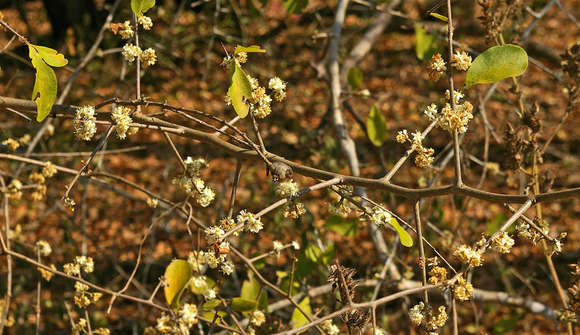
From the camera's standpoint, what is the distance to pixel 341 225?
79.4 inches

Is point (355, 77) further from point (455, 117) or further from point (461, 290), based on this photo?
point (461, 290)

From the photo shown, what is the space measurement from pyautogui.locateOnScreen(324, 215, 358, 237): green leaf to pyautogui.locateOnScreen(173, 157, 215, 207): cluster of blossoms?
72 cm

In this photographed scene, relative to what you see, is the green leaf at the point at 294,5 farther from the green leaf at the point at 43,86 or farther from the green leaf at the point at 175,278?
the green leaf at the point at 175,278

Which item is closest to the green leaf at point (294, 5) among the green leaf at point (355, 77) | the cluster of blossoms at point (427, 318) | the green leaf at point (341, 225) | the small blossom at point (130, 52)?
the green leaf at point (355, 77)

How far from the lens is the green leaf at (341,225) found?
2.01 meters

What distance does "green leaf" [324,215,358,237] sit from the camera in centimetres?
201

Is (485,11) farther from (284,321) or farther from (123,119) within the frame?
(284,321)

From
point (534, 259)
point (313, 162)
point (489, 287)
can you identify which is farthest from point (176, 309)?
point (534, 259)

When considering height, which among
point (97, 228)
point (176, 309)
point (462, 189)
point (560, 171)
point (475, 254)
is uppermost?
point (560, 171)

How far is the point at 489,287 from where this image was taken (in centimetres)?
345

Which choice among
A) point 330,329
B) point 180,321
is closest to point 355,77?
point 330,329

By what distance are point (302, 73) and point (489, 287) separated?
7.35ft

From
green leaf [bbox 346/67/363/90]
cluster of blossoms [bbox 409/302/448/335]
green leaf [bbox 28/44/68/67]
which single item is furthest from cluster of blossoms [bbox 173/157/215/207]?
green leaf [bbox 346/67/363/90]

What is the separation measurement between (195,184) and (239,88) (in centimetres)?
30
